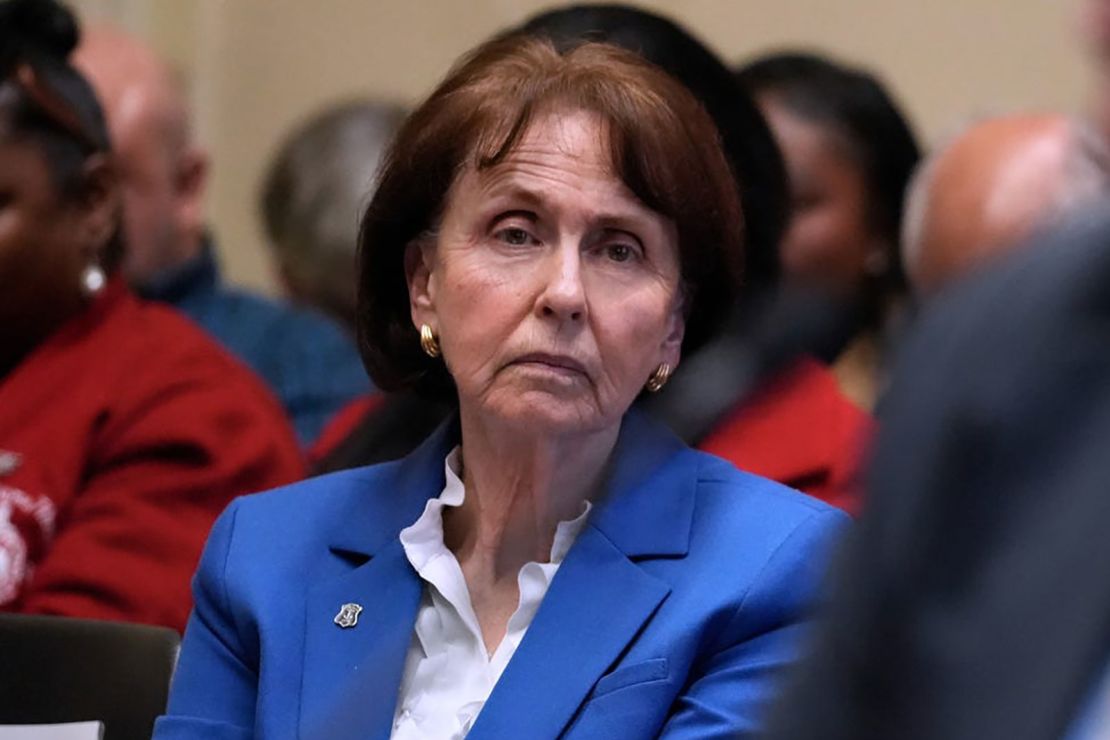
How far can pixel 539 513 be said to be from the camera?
2.07m

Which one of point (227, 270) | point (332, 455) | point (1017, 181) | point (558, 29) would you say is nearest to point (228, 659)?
point (332, 455)

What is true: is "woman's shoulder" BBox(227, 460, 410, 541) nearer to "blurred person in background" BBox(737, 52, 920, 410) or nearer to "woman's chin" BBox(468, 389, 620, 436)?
"woman's chin" BBox(468, 389, 620, 436)

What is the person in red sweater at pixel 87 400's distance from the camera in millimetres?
2680

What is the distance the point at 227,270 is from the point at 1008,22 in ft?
7.85

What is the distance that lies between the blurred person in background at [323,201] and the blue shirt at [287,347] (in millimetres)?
311

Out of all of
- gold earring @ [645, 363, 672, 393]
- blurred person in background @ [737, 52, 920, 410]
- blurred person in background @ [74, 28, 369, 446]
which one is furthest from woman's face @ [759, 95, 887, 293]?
gold earring @ [645, 363, 672, 393]

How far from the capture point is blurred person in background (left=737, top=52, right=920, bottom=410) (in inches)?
127

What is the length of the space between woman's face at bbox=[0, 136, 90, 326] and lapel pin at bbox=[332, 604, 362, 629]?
1.06m

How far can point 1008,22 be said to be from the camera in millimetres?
4344

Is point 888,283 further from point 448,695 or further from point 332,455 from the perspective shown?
point 448,695

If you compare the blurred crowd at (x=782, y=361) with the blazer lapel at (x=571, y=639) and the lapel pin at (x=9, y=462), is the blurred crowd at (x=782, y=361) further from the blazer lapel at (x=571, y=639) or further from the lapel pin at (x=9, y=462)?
the blazer lapel at (x=571, y=639)

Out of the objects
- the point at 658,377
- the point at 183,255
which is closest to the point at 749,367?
the point at 658,377

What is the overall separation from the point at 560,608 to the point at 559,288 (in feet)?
1.00

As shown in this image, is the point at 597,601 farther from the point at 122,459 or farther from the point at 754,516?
the point at 122,459
